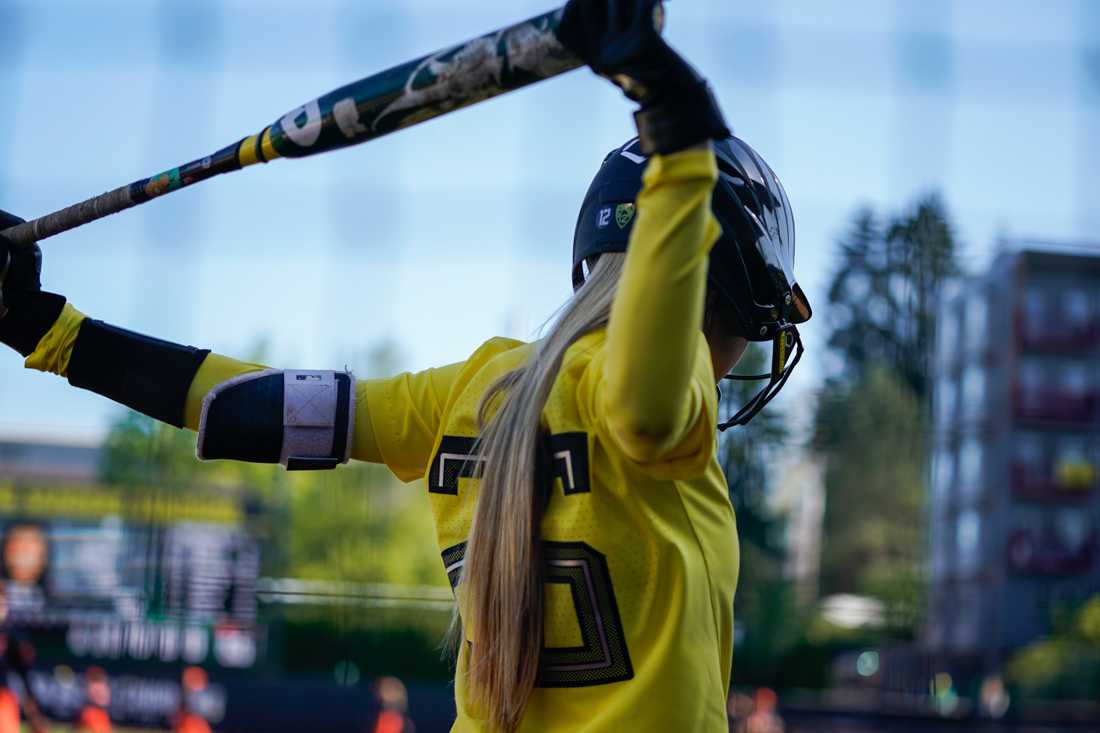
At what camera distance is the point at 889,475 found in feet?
52.9

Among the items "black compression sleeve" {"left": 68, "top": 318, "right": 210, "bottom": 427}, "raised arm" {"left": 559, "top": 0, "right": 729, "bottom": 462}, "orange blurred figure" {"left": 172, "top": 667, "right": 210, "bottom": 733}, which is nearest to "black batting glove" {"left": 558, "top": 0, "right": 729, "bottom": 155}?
"raised arm" {"left": 559, "top": 0, "right": 729, "bottom": 462}

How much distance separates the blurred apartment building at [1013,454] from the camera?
16359 mm

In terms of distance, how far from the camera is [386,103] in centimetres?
174

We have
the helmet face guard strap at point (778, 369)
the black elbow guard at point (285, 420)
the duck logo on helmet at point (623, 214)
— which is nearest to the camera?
the duck logo on helmet at point (623, 214)

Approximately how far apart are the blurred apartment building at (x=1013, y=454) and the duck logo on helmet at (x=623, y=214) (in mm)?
14434

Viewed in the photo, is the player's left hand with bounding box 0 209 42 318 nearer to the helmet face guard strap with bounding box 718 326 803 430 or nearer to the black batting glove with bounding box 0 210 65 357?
the black batting glove with bounding box 0 210 65 357

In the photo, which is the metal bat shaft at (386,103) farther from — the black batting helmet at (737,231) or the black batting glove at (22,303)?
the black batting helmet at (737,231)

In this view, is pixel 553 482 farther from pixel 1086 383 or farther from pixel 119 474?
pixel 1086 383

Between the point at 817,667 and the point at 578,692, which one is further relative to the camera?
the point at 817,667

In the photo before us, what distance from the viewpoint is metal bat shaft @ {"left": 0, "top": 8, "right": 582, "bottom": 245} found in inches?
62.4

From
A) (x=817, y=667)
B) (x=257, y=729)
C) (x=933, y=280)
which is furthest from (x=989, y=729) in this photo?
(x=257, y=729)

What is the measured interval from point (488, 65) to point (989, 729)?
45.8 ft

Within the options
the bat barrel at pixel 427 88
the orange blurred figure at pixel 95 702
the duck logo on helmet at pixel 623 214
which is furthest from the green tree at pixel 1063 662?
the bat barrel at pixel 427 88

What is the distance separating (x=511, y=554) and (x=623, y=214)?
53 centimetres
